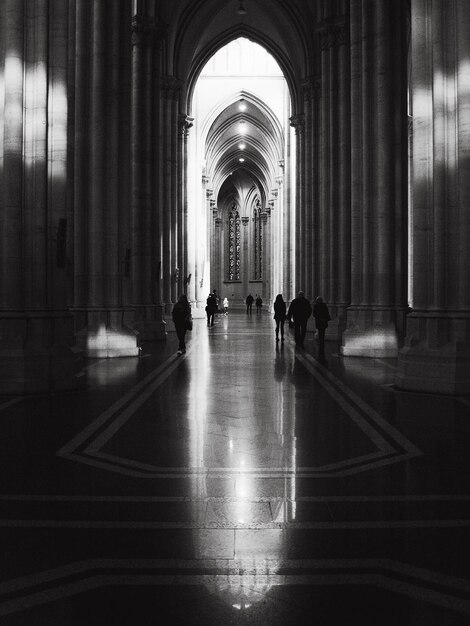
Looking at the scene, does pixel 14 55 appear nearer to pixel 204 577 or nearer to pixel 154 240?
pixel 204 577

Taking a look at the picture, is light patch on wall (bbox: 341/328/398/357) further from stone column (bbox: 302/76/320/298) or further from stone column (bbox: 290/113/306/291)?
stone column (bbox: 290/113/306/291)

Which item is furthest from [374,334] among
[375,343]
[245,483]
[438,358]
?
[245,483]

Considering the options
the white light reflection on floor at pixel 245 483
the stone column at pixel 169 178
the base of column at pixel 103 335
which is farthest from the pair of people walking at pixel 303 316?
the white light reflection on floor at pixel 245 483

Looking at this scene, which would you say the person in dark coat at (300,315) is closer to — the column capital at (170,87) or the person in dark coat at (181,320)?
the person in dark coat at (181,320)

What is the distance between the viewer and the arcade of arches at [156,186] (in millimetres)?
Answer: 12188

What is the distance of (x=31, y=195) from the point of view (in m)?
12.3

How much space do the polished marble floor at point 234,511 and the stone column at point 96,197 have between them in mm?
7534

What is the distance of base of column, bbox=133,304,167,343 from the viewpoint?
25.5 metres

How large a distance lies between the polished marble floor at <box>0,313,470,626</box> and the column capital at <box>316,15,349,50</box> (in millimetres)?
21427

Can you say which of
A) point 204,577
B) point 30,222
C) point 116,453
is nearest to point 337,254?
point 30,222

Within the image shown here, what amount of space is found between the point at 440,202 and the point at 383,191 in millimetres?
6734

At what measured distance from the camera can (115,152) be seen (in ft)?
61.6

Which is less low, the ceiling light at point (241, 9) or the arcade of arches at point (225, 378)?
the ceiling light at point (241, 9)

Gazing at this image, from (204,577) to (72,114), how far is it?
16327 millimetres
